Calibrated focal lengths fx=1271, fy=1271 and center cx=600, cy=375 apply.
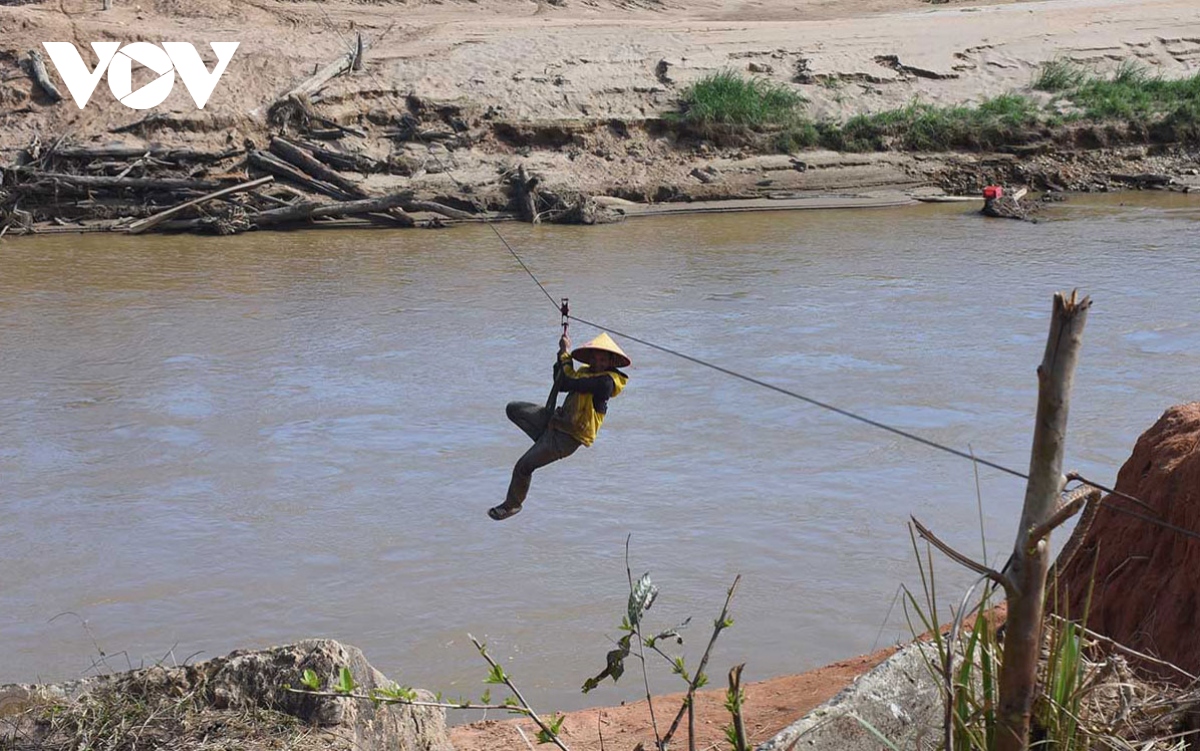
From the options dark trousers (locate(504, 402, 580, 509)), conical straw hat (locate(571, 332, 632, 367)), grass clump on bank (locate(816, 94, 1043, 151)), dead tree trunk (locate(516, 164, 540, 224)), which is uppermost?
grass clump on bank (locate(816, 94, 1043, 151))

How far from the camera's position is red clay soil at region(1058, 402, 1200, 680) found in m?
3.89

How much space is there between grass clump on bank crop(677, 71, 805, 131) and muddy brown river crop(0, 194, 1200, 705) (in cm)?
555

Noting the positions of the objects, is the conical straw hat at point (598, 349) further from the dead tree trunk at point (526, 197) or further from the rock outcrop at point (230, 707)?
the dead tree trunk at point (526, 197)

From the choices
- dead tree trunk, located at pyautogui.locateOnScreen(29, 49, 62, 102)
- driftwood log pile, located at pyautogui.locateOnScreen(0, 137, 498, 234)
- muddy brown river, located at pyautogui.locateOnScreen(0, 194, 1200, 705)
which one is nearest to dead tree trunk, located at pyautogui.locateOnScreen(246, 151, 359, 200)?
driftwood log pile, located at pyautogui.locateOnScreen(0, 137, 498, 234)

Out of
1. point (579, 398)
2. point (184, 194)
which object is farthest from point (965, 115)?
point (579, 398)

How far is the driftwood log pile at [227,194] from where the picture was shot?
17391 mm

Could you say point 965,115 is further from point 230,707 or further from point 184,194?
point 230,707

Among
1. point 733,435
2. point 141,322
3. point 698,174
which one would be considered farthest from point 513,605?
point 698,174

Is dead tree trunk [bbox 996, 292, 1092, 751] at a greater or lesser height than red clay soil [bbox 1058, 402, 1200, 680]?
greater

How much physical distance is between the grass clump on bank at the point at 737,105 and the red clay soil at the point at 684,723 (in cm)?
1583

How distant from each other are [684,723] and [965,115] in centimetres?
1798

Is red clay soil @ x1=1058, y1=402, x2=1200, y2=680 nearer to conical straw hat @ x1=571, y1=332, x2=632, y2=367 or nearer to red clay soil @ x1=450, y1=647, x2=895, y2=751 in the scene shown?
red clay soil @ x1=450, y1=647, x2=895, y2=751

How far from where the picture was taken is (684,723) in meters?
4.38

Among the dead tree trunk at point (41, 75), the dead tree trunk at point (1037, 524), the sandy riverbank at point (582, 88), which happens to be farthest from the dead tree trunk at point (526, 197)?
the dead tree trunk at point (1037, 524)
